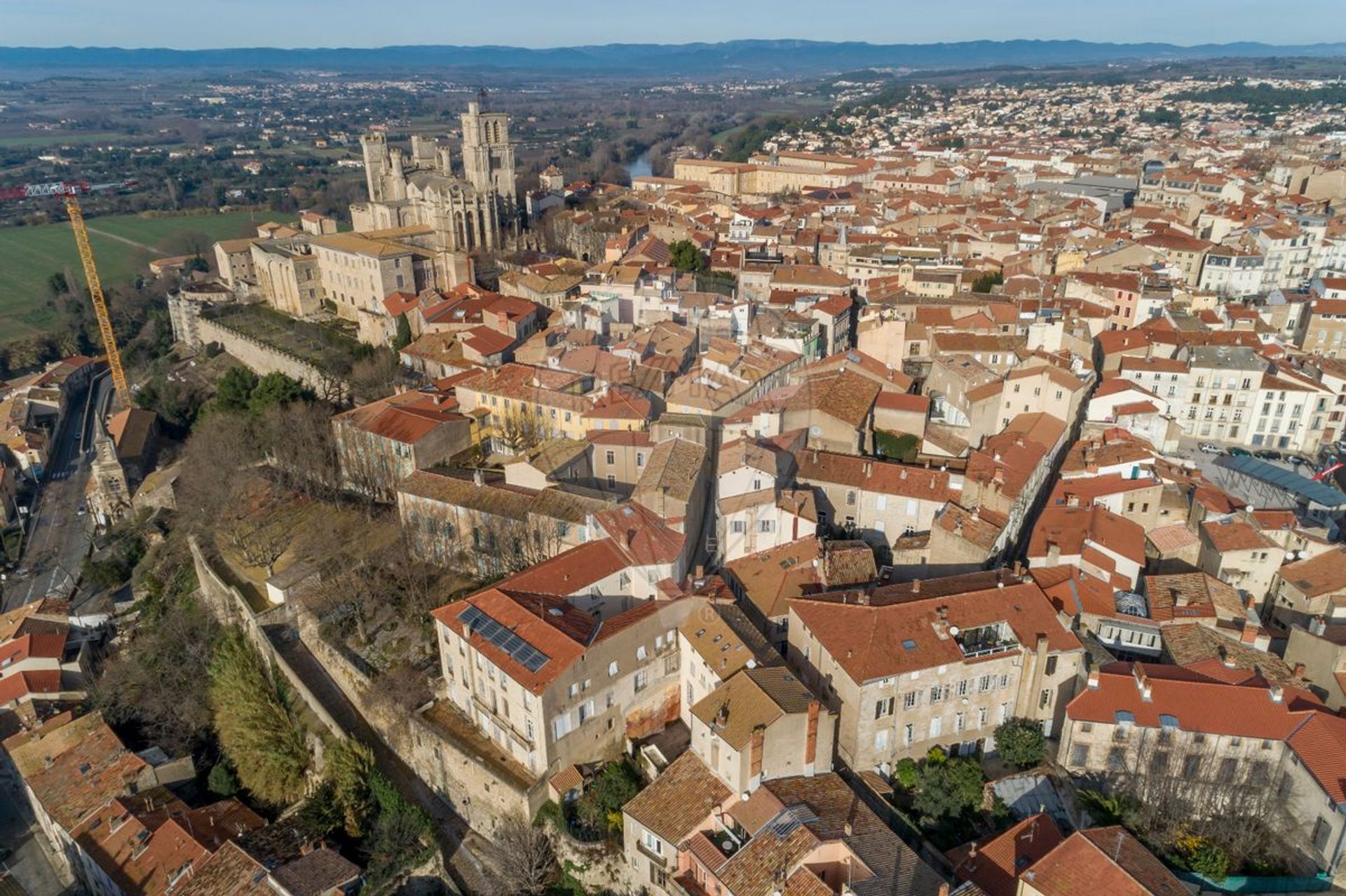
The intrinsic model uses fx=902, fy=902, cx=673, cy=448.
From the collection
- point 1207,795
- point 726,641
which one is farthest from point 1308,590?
point 726,641

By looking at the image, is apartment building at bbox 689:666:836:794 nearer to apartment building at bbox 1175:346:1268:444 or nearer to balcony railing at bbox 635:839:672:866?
balcony railing at bbox 635:839:672:866

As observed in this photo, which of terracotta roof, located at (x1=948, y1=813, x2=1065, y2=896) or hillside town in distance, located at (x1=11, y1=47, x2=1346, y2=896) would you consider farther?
hillside town in distance, located at (x1=11, y1=47, x2=1346, y2=896)

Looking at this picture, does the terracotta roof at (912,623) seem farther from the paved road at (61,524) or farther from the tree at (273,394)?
the paved road at (61,524)

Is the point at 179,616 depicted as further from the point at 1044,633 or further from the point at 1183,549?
the point at 1183,549

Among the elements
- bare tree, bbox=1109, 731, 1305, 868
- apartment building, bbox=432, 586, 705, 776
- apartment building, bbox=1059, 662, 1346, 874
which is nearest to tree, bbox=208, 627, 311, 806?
apartment building, bbox=432, 586, 705, 776

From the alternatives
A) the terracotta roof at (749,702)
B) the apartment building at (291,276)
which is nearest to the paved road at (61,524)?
the apartment building at (291,276)

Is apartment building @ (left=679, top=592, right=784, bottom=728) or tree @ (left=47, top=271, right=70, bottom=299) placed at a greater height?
apartment building @ (left=679, top=592, right=784, bottom=728)
